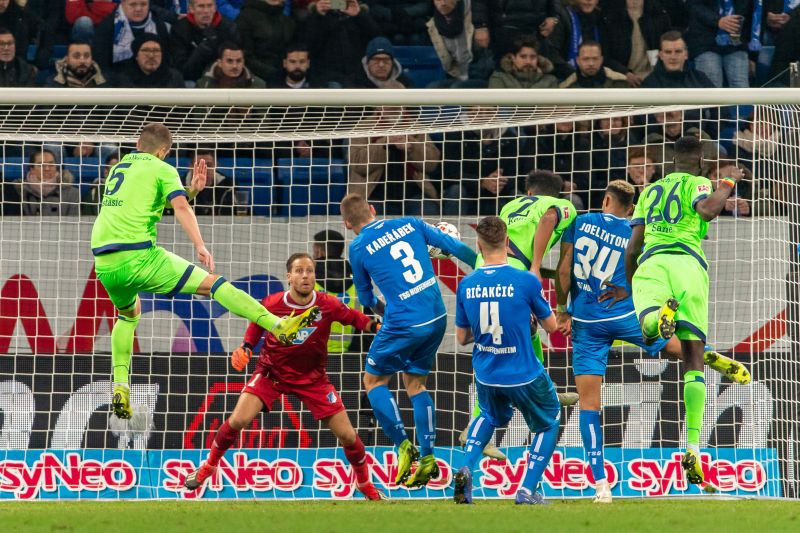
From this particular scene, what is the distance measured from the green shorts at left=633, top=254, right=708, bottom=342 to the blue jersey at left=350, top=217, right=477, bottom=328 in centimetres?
122

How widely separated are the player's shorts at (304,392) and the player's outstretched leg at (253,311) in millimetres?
849

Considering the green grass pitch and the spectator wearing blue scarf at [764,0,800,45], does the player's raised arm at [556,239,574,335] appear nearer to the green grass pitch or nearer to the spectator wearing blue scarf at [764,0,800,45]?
the green grass pitch

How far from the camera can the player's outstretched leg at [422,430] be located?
8.55 metres

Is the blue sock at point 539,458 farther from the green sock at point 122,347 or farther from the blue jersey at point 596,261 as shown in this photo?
the green sock at point 122,347

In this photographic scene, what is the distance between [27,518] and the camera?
7.06 metres

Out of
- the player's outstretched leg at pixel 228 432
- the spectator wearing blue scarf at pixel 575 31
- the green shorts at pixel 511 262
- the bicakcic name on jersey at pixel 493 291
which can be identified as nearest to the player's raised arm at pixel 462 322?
the bicakcic name on jersey at pixel 493 291

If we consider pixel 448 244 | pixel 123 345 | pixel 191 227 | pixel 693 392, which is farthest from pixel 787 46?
pixel 123 345

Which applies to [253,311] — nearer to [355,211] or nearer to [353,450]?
[355,211]

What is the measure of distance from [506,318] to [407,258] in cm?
127

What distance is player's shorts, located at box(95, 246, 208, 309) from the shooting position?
857 cm

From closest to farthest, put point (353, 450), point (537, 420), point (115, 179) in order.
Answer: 1. point (537, 420)
2. point (115, 179)
3. point (353, 450)

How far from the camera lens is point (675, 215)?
8312mm

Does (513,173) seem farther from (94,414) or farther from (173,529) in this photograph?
(173,529)

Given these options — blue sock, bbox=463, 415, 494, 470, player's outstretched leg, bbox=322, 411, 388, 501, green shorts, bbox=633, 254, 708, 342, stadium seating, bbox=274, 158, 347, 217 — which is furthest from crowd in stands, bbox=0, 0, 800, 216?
blue sock, bbox=463, 415, 494, 470
